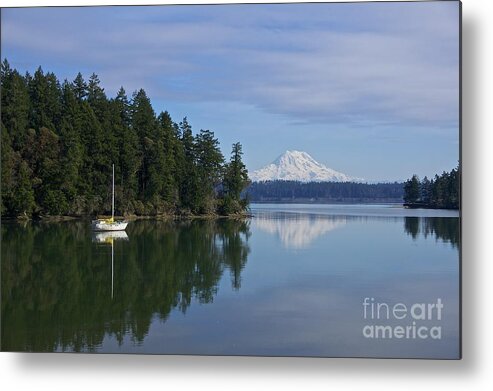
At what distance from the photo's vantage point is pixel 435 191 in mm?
5848

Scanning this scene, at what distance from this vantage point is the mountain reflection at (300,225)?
6.42m

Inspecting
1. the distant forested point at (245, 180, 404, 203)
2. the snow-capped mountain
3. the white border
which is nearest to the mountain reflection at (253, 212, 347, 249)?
the distant forested point at (245, 180, 404, 203)

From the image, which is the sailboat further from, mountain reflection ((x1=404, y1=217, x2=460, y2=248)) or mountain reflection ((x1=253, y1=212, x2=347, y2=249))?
mountain reflection ((x1=404, y1=217, x2=460, y2=248))

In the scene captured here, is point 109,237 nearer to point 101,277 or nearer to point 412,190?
point 101,277

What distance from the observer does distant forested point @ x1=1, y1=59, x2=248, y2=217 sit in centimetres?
714

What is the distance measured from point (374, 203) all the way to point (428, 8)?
1.74 meters

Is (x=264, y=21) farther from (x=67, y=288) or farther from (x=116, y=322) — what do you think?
(x=67, y=288)

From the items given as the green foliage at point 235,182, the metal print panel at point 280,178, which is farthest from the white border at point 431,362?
the green foliage at point 235,182

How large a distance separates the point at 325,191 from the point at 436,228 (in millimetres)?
938

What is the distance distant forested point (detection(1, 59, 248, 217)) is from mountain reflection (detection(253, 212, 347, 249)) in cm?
29

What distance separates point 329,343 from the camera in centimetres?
516

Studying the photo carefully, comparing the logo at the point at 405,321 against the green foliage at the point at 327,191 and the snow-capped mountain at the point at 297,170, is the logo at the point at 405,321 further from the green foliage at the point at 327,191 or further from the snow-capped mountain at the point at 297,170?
the snow-capped mountain at the point at 297,170

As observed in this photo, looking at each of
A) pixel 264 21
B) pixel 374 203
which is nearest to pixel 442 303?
pixel 374 203

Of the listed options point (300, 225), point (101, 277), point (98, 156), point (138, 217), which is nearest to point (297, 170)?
point (300, 225)
